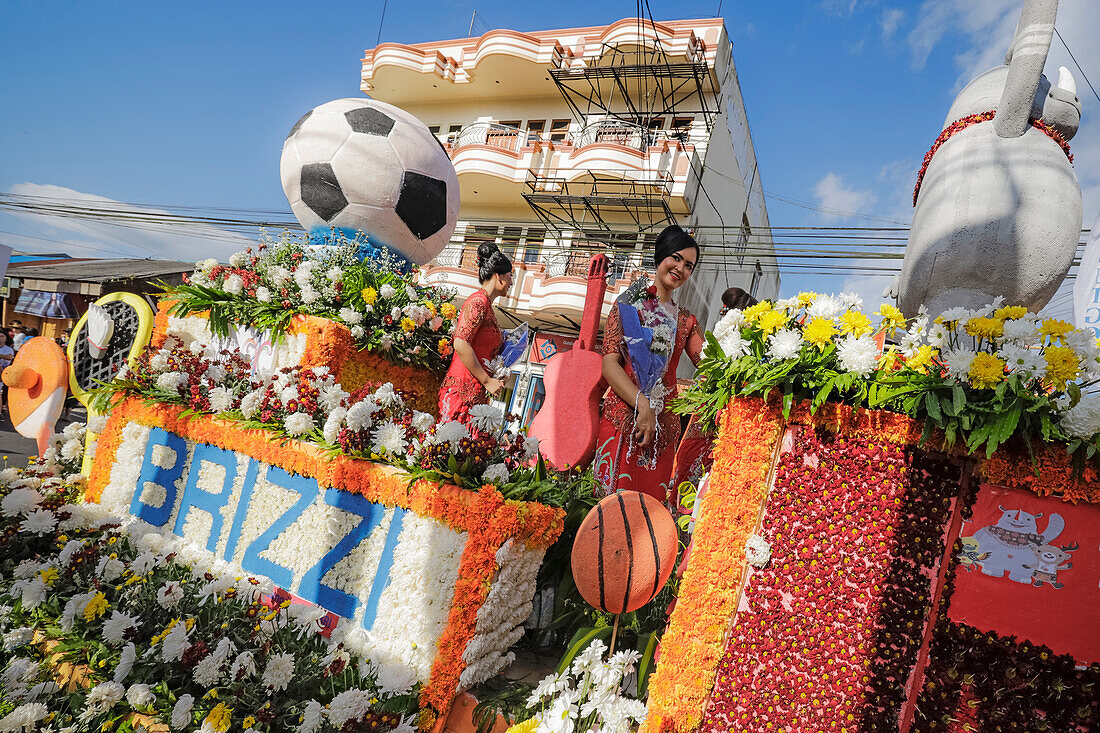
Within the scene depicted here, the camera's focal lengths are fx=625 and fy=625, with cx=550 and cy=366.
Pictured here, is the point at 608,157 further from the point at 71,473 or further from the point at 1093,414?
the point at 1093,414

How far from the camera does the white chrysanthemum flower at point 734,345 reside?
7.89 ft

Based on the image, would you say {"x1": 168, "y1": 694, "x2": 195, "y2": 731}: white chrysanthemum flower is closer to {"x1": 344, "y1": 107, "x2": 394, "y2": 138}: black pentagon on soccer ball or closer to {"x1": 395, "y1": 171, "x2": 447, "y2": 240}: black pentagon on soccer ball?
{"x1": 395, "y1": 171, "x2": 447, "y2": 240}: black pentagon on soccer ball

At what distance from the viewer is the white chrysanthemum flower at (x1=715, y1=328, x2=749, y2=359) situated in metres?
2.40

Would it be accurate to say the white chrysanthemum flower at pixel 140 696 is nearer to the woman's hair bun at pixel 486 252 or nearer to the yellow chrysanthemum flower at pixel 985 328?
the woman's hair bun at pixel 486 252

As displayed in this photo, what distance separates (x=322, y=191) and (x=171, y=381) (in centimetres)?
164

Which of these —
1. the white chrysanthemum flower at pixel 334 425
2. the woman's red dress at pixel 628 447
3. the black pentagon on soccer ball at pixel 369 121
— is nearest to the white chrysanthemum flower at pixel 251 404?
the white chrysanthemum flower at pixel 334 425

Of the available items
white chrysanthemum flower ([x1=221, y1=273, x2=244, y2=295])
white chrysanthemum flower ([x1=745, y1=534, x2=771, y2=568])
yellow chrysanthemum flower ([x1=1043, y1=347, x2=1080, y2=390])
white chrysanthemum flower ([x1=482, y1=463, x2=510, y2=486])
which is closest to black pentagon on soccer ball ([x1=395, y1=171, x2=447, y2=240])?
white chrysanthemum flower ([x1=221, y1=273, x2=244, y2=295])

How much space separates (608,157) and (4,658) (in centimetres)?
1489

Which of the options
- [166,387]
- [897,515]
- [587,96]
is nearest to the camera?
[897,515]

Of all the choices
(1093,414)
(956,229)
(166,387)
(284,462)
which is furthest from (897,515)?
(166,387)

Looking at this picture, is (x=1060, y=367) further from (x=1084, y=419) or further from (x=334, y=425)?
(x=334, y=425)

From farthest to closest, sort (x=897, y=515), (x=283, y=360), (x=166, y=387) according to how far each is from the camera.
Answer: (x=283, y=360)
(x=166, y=387)
(x=897, y=515)

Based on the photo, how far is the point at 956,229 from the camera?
305cm

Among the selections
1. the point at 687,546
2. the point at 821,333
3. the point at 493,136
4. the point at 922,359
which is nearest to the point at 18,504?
the point at 687,546
